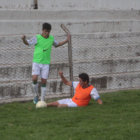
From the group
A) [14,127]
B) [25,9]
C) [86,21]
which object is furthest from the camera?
[86,21]

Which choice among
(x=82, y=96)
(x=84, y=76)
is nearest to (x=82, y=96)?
(x=82, y=96)

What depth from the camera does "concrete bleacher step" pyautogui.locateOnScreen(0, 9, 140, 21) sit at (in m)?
11.1

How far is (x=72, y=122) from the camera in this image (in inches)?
289

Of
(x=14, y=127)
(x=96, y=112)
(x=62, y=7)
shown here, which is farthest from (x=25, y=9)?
(x=14, y=127)

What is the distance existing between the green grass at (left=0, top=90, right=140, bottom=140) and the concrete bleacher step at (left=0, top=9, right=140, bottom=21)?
2678 mm

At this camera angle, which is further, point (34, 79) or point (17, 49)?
point (17, 49)

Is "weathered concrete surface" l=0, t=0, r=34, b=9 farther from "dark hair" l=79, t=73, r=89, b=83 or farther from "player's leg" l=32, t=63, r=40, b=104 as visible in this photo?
"dark hair" l=79, t=73, r=89, b=83

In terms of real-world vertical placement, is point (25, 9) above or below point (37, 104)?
above

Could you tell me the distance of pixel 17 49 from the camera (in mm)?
10406

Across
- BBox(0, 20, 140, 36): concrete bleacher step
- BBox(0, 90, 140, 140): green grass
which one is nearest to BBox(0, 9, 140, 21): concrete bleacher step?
BBox(0, 20, 140, 36): concrete bleacher step

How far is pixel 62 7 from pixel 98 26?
114cm

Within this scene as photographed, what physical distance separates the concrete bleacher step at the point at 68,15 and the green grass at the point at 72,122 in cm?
268

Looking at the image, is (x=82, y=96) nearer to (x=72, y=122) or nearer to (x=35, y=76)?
(x=35, y=76)

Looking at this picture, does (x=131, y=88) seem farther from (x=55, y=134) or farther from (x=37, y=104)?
(x=55, y=134)
